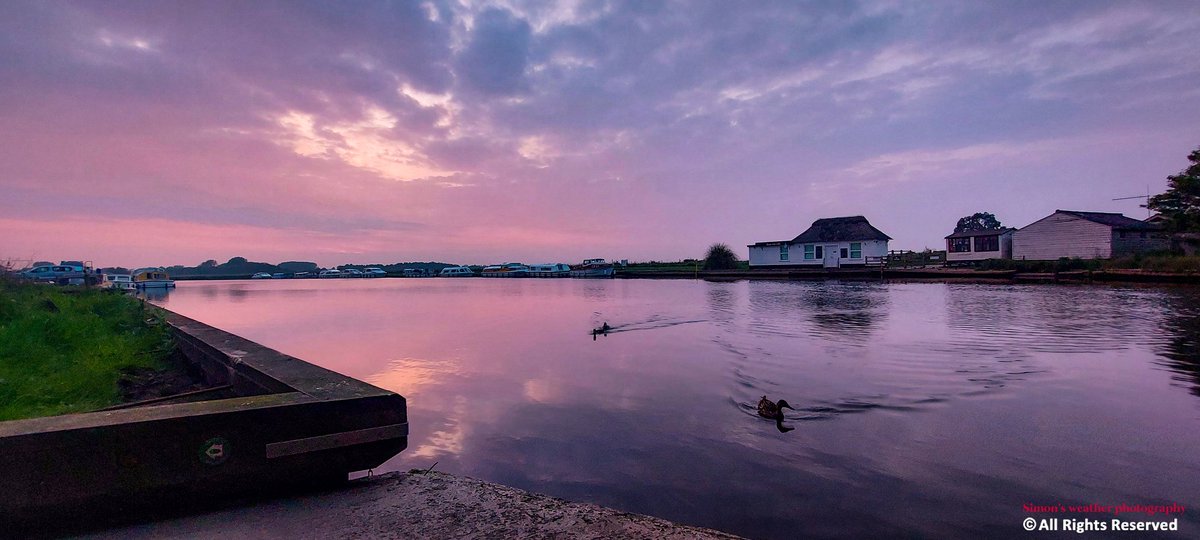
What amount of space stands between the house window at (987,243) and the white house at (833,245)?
34.8 feet

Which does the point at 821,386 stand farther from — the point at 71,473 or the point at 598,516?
the point at 71,473

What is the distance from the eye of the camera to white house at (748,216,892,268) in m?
60.0

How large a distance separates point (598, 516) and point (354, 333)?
1952 centimetres

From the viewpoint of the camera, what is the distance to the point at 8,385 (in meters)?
6.35

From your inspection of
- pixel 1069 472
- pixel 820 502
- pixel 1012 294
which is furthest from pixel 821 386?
pixel 1012 294

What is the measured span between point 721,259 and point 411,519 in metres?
76.3

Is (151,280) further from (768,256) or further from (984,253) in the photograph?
(984,253)

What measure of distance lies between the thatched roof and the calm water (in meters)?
42.0

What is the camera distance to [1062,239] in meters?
52.6

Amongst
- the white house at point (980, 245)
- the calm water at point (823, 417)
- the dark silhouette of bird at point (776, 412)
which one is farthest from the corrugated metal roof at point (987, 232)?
the dark silhouette of bird at point (776, 412)

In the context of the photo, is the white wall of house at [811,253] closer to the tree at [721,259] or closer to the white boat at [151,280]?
the tree at [721,259]

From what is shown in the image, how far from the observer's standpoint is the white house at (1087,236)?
48844 millimetres

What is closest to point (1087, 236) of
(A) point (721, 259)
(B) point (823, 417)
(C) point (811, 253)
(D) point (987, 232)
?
(D) point (987, 232)

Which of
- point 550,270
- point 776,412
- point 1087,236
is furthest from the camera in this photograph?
point 550,270
